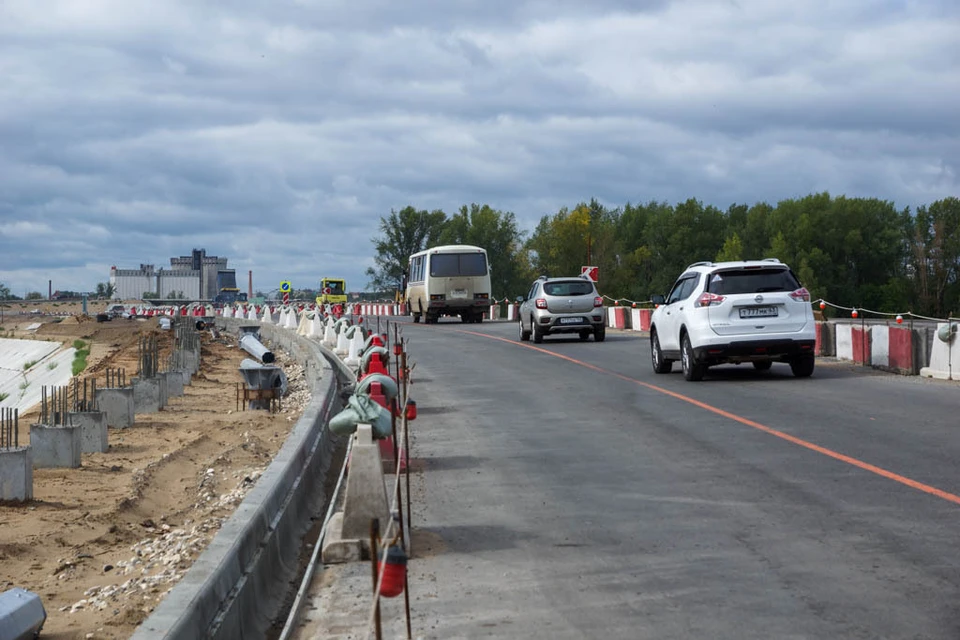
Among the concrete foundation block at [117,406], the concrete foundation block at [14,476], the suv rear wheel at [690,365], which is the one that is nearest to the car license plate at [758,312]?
the suv rear wheel at [690,365]

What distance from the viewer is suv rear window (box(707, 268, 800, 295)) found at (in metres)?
19.6

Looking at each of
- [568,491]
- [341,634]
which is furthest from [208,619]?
[568,491]

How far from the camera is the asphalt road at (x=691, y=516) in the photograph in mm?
6258

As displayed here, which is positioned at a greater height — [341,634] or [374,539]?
[374,539]

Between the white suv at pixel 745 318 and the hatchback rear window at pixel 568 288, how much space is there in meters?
12.5

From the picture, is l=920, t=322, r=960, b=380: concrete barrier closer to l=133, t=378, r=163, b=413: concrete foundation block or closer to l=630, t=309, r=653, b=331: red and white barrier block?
l=133, t=378, r=163, b=413: concrete foundation block

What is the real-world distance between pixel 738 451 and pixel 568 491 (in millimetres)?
2516

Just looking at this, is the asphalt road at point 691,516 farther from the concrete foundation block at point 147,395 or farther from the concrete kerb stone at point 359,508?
the concrete foundation block at point 147,395

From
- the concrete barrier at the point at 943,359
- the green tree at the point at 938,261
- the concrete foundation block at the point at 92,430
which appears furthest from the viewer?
the green tree at the point at 938,261

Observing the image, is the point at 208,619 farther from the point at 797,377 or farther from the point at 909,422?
the point at 797,377

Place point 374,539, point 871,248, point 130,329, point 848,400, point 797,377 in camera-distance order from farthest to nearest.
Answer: point 871,248
point 130,329
point 797,377
point 848,400
point 374,539

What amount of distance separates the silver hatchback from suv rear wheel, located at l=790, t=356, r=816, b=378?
40.2 ft

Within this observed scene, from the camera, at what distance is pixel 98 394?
62.3 feet

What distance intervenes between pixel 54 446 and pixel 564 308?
19263 millimetres
